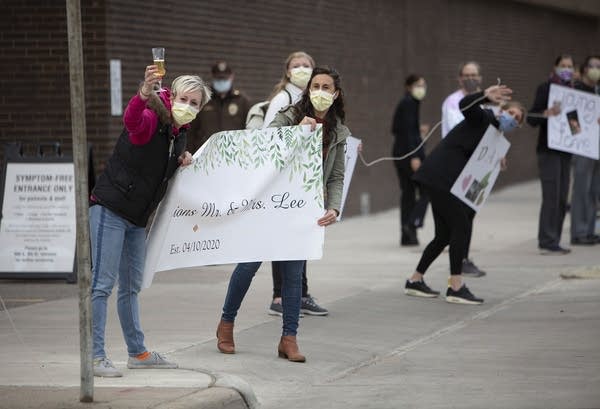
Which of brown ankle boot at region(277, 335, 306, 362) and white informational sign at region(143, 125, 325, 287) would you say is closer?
white informational sign at region(143, 125, 325, 287)

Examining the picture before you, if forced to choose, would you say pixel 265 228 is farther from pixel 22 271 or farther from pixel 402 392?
pixel 22 271

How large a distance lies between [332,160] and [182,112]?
142 centimetres

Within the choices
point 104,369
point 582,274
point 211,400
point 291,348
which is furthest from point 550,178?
point 211,400

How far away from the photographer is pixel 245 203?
326 inches

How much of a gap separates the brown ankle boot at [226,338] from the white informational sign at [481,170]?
3.22 metres

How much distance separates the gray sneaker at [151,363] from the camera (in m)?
7.94

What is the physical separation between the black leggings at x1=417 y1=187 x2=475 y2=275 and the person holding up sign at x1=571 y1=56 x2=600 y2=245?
441 centimetres

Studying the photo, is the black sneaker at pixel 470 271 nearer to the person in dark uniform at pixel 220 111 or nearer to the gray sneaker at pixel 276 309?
the person in dark uniform at pixel 220 111

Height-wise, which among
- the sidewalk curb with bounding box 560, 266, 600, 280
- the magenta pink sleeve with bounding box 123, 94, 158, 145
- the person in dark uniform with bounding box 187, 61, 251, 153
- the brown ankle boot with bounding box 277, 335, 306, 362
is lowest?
the sidewalk curb with bounding box 560, 266, 600, 280

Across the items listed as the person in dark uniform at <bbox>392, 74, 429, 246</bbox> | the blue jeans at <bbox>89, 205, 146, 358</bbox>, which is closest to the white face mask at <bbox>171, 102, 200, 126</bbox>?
the blue jeans at <bbox>89, 205, 146, 358</bbox>

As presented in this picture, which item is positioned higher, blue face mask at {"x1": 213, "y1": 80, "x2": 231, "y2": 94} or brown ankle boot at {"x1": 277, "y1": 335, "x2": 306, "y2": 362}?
blue face mask at {"x1": 213, "y1": 80, "x2": 231, "y2": 94}

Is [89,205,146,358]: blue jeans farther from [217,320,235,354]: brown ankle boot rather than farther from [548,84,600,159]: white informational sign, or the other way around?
[548,84,600,159]: white informational sign

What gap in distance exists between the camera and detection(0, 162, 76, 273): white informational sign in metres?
12.2

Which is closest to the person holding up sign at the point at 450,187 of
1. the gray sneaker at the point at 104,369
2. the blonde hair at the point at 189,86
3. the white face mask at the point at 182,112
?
the blonde hair at the point at 189,86
